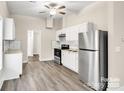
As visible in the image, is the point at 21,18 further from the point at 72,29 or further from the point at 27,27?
the point at 72,29

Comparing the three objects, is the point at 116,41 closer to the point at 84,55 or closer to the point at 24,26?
the point at 84,55

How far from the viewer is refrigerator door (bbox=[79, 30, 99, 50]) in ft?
9.31

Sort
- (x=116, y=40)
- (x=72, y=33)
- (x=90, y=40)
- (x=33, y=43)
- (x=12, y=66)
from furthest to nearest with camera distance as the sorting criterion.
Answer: (x=33, y=43), (x=72, y=33), (x=12, y=66), (x=90, y=40), (x=116, y=40)

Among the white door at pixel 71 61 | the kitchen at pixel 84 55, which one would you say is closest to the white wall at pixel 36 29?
the kitchen at pixel 84 55

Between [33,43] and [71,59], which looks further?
[33,43]

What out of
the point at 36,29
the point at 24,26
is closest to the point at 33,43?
the point at 36,29

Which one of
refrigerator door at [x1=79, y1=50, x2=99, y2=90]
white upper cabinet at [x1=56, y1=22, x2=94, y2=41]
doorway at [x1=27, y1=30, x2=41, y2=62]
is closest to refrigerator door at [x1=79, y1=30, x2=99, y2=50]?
refrigerator door at [x1=79, y1=50, x2=99, y2=90]

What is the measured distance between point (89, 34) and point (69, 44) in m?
3.32

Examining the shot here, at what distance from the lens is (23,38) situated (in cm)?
698

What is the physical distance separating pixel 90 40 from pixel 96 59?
22.2 inches

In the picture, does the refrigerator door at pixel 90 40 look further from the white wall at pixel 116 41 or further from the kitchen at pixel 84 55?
the white wall at pixel 116 41

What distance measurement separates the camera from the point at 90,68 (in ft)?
9.96

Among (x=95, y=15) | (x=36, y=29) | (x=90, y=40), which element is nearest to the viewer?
(x=90, y=40)

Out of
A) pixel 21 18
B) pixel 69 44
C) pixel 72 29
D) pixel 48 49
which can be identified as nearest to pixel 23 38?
pixel 21 18
